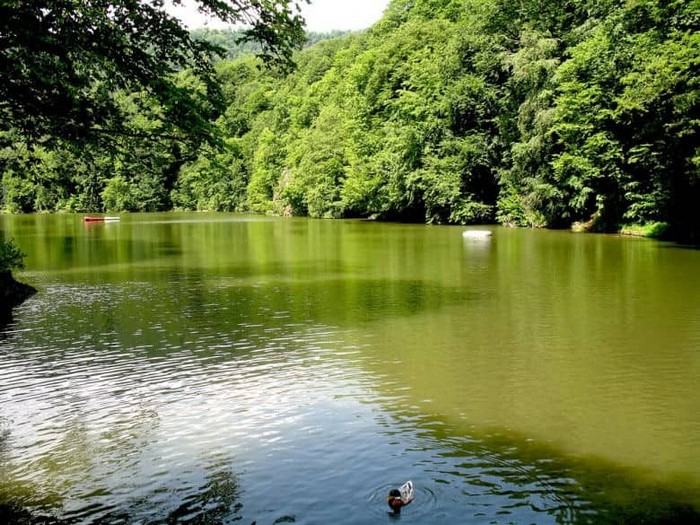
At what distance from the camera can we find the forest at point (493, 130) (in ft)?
67.1

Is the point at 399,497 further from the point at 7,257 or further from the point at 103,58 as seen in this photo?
the point at 7,257

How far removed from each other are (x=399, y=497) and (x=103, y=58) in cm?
635

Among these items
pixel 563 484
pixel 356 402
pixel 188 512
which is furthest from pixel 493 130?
pixel 188 512

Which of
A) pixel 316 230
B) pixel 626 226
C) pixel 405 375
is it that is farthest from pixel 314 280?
pixel 316 230

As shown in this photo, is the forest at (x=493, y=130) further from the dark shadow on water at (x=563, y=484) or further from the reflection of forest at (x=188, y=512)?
the dark shadow on water at (x=563, y=484)


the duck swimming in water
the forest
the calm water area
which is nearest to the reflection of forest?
the calm water area

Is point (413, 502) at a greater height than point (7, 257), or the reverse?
point (7, 257)

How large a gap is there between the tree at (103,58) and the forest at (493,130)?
245 millimetres

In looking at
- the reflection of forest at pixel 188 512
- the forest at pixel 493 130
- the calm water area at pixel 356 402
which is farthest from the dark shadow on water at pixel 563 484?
the forest at pixel 493 130

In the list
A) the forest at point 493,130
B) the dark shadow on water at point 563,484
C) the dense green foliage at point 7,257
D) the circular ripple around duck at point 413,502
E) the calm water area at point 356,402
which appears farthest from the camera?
the dense green foliage at point 7,257

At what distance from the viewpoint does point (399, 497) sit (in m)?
7.59

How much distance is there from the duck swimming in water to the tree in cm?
511

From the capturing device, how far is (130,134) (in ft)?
31.5

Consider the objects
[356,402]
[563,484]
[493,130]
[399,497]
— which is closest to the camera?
[399,497]
